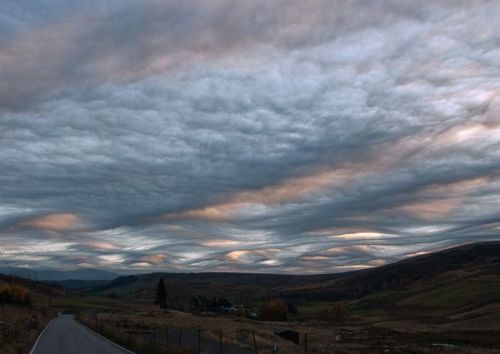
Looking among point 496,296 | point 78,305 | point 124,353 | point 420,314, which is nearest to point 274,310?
point 420,314

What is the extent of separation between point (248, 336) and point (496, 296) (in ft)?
396

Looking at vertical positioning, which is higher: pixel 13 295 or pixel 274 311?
pixel 13 295

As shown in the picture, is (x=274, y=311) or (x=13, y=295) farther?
(x=13, y=295)

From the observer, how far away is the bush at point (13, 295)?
500 ft

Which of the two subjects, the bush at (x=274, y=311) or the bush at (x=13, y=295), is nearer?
the bush at (x=274, y=311)

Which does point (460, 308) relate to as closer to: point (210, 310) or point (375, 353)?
point (210, 310)

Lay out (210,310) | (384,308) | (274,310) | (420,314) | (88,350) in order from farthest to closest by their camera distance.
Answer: (384,308) → (210,310) → (420,314) → (274,310) → (88,350)

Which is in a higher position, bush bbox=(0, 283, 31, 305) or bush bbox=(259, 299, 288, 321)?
bush bbox=(0, 283, 31, 305)

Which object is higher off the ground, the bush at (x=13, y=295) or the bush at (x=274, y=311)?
the bush at (x=13, y=295)

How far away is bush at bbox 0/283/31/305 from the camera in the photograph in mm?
152250

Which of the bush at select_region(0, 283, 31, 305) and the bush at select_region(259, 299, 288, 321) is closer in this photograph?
the bush at select_region(259, 299, 288, 321)

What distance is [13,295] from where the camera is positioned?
155 meters

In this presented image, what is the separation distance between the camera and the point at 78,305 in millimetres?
195750

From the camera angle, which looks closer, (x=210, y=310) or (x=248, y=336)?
(x=248, y=336)
